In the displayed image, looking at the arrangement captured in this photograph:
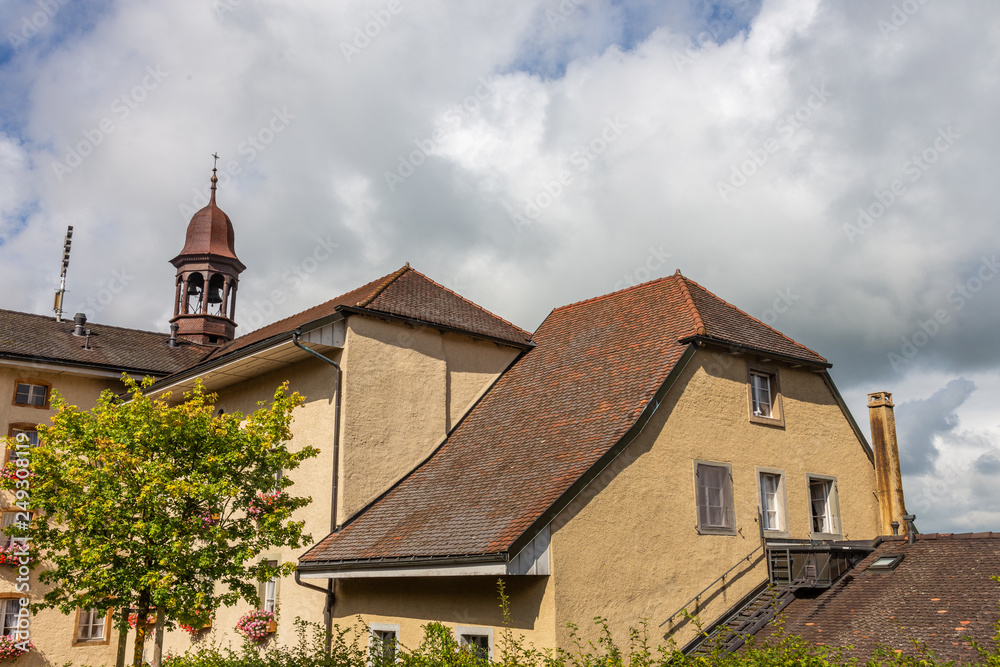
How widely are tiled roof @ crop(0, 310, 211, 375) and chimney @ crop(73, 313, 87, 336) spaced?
17 cm

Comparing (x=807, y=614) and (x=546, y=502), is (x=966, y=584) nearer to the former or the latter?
(x=807, y=614)

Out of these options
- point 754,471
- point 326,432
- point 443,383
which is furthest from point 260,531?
point 754,471

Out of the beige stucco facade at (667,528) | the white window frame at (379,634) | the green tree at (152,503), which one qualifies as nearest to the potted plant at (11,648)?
the green tree at (152,503)

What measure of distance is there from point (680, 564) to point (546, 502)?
317cm

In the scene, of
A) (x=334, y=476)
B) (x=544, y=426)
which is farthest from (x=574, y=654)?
(x=334, y=476)

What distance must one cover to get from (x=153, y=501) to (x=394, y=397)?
18.1ft

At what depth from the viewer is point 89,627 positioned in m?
22.6

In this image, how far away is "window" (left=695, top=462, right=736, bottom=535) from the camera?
48.2 ft

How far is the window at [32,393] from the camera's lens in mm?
22375

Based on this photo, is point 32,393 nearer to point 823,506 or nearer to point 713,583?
point 713,583

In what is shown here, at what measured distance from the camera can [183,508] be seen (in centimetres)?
1277

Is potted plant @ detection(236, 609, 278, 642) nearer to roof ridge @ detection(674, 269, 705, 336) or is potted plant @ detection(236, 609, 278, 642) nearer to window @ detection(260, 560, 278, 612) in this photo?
window @ detection(260, 560, 278, 612)

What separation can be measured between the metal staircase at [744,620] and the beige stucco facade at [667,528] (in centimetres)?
17

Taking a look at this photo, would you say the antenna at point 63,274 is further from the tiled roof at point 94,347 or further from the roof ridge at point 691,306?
the roof ridge at point 691,306
